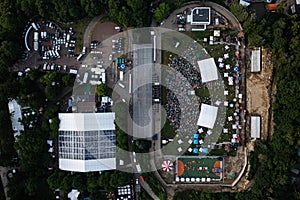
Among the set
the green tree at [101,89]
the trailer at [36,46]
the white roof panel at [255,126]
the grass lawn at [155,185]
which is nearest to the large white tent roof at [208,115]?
the white roof panel at [255,126]

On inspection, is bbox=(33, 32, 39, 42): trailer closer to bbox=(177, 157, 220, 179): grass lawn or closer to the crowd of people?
the crowd of people

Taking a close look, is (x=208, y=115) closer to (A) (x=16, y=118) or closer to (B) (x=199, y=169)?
(B) (x=199, y=169)

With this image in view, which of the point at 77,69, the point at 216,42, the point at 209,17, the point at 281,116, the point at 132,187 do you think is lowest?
the point at 132,187

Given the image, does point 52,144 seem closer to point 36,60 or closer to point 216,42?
point 36,60

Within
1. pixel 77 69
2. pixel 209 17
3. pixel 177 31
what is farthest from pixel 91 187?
pixel 209 17

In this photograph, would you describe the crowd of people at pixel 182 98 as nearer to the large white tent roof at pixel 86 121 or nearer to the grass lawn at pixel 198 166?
the grass lawn at pixel 198 166

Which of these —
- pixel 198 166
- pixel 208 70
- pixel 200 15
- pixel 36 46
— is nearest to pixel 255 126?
pixel 198 166
